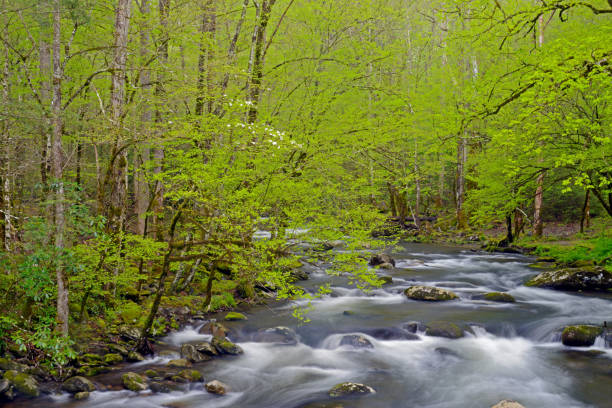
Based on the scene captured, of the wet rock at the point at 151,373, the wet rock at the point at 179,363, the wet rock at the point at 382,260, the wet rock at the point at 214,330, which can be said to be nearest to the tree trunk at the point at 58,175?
the wet rock at the point at 151,373

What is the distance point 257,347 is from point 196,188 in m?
3.75

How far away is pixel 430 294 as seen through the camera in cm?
1219

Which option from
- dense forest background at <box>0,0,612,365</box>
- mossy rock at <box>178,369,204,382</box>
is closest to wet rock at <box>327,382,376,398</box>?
dense forest background at <box>0,0,612,365</box>

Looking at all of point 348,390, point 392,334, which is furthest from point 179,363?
point 392,334

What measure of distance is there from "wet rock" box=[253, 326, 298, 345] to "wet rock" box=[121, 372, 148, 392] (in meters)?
2.96

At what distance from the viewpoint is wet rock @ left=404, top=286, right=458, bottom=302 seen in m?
12.1

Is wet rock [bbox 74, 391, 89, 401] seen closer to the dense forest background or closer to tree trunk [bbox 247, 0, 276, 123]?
the dense forest background

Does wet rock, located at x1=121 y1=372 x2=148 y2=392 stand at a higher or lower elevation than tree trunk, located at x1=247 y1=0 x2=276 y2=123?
lower

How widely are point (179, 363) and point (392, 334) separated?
4.78 meters

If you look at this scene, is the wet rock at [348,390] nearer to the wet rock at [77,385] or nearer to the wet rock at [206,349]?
the wet rock at [206,349]

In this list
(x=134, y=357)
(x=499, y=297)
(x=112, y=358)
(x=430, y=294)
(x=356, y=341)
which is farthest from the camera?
(x=430, y=294)

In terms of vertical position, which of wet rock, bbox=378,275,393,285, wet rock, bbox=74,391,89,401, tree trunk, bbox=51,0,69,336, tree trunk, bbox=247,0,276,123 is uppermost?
tree trunk, bbox=247,0,276,123

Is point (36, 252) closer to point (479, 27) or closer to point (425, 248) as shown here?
point (479, 27)

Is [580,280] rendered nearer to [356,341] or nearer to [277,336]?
[356,341]
